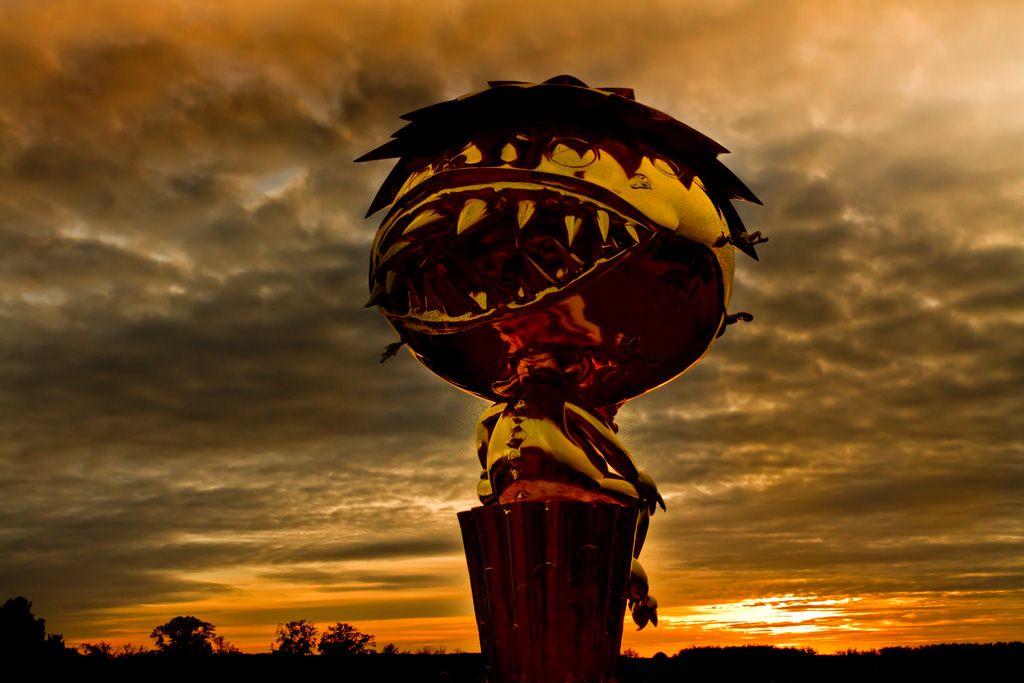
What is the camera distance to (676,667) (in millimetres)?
5629

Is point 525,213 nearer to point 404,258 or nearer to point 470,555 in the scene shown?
point 404,258

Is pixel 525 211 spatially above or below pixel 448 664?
above

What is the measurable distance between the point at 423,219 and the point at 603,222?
1024mm

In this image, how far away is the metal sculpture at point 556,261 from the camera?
5.00 m

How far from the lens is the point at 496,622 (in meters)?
5.01

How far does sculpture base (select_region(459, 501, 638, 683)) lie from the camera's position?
488cm

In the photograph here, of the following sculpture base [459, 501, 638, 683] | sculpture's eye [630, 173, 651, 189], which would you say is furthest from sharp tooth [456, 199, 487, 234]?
sculpture base [459, 501, 638, 683]

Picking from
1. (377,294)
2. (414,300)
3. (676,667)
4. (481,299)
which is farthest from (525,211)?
(676,667)

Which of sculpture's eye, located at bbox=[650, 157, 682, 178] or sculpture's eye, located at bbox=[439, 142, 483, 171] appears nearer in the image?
sculpture's eye, located at bbox=[439, 142, 483, 171]

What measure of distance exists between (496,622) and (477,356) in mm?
1561

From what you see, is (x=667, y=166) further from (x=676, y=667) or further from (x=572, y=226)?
(x=676, y=667)

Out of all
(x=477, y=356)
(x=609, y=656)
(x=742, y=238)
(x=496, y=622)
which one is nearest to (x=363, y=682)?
(x=496, y=622)

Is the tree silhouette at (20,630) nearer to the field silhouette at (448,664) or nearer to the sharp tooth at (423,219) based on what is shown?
the field silhouette at (448,664)

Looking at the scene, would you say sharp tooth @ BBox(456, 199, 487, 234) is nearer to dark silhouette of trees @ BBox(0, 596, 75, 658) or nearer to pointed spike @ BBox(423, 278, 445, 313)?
pointed spike @ BBox(423, 278, 445, 313)
